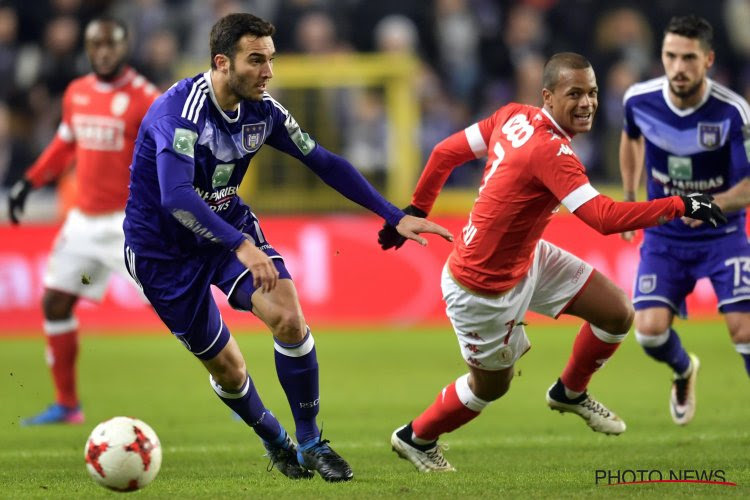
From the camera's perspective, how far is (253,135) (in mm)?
6699

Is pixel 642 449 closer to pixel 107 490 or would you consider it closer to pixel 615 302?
pixel 615 302

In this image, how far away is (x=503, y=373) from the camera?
6.85 m

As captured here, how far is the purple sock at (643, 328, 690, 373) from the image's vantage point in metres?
8.13

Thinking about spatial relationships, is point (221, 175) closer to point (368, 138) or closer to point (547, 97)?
point (547, 97)

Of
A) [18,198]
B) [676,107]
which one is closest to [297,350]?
[676,107]

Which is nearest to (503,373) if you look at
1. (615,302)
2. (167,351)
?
(615,302)

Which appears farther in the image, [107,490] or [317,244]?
[317,244]

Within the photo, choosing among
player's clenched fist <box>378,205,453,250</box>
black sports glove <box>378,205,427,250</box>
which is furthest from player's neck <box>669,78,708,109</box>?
black sports glove <box>378,205,427,250</box>

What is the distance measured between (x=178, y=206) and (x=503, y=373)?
2.00 meters

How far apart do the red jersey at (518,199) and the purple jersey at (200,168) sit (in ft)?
1.57

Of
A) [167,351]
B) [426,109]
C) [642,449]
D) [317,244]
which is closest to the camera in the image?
[642,449]

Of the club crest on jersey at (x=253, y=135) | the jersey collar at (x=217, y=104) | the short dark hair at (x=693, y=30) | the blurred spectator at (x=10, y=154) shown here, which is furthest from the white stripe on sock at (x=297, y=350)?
the blurred spectator at (x=10, y=154)

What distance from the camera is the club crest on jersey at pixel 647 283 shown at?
8125 mm

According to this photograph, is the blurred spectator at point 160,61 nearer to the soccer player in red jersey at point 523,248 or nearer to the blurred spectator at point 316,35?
the blurred spectator at point 316,35
